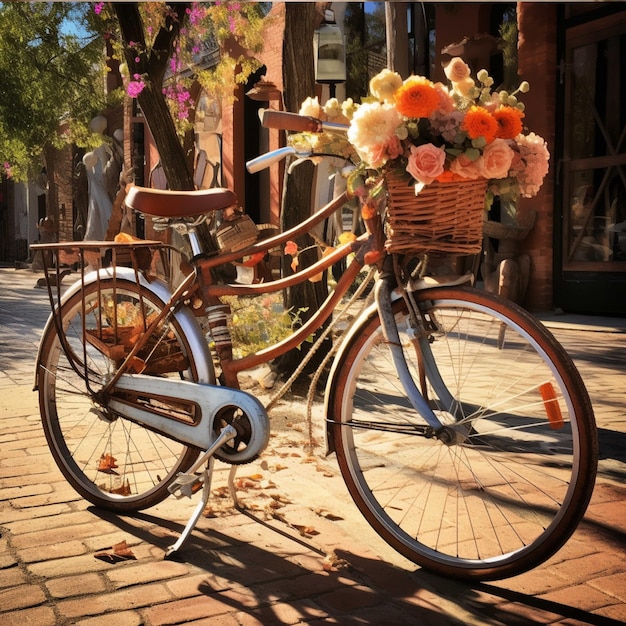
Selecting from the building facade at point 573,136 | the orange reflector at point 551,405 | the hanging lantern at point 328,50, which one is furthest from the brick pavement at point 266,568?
the hanging lantern at point 328,50

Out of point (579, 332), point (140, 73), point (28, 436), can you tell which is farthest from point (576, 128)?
point (28, 436)

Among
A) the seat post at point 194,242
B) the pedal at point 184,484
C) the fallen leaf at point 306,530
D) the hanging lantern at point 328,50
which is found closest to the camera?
the pedal at point 184,484

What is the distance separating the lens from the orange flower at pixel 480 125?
2545 millimetres

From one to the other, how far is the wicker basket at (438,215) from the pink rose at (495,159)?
0.08m

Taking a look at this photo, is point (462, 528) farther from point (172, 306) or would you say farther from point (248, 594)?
point (172, 306)

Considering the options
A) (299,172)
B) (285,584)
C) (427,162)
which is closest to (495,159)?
(427,162)

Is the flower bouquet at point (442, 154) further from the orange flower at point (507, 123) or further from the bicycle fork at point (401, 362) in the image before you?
the bicycle fork at point (401, 362)

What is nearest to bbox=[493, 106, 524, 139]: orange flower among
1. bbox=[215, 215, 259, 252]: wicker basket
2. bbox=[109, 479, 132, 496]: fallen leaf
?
bbox=[215, 215, 259, 252]: wicker basket

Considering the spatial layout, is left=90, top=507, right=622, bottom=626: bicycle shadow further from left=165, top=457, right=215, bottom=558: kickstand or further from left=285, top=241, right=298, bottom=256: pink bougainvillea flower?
left=285, top=241, right=298, bottom=256: pink bougainvillea flower

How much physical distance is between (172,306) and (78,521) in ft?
3.05

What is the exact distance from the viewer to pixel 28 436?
4.69 metres

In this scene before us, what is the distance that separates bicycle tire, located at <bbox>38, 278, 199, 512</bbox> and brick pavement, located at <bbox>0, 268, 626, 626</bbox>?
0.36 ft

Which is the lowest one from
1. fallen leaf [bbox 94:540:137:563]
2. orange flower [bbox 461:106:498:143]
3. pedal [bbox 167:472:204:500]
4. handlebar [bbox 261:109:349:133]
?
fallen leaf [bbox 94:540:137:563]

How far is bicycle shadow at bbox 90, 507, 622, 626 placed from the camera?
248 cm
